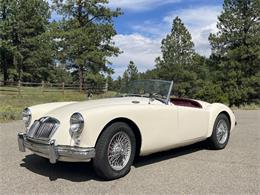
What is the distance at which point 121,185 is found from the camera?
4.54 metres

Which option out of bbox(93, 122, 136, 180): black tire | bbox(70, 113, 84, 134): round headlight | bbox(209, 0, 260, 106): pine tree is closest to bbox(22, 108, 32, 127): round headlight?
bbox(70, 113, 84, 134): round headlight

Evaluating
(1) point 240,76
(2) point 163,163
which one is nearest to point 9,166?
(2) point 163,163

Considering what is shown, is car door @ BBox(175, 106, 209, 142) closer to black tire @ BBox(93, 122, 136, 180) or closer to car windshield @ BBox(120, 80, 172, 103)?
car windshield @ BBox(120, 80, 172, 103)

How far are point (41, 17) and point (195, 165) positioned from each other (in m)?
50.0

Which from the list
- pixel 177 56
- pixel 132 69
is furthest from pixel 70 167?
pixel 132 69

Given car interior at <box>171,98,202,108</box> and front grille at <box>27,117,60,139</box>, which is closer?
front grille at <box>27,117,60,139</box>

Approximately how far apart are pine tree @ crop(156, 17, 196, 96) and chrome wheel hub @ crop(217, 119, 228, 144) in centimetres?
3443

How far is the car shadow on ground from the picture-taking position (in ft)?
16.1

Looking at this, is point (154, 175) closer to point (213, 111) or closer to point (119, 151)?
point (119, 151)

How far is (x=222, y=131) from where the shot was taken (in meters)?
6.94

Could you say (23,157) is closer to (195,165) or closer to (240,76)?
(195,165)

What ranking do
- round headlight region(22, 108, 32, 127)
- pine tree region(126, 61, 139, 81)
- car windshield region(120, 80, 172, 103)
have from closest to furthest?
round headlight region(22, 108, 32, 127) → car windshield region(120, 80, 172, 103) → pine tree region(126, 61, 139, 81)

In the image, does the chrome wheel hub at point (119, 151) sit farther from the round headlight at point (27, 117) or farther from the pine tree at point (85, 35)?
the pine tree at point (85, 35)

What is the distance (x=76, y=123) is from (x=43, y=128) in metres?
0.61
